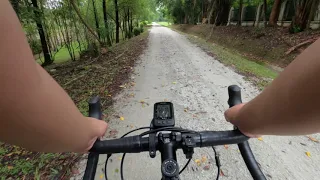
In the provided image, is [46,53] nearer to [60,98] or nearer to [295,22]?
[60,98]

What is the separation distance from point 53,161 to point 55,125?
2.23m

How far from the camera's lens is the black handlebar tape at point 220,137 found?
0.89m

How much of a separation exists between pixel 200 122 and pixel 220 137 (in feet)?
7.70

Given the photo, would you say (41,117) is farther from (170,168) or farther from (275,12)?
(275,12)

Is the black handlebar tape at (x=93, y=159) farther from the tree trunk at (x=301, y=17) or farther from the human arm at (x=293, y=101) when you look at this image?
the tree trunk at (x=301, y=17)

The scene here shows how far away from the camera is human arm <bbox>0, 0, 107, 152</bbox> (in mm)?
386

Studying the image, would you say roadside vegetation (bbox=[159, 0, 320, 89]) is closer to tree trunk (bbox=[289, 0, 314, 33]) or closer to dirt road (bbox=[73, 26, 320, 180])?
tree trunk (bbox=[289, 0, 314, 33])

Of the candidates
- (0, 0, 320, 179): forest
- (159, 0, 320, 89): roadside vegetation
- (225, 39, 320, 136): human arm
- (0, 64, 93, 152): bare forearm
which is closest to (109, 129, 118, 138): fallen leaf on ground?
(0, 0, 320, 179): forest

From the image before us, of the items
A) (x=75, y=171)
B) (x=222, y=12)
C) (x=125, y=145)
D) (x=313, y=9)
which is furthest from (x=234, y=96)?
(x=222, y=12)

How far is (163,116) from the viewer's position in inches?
39.2

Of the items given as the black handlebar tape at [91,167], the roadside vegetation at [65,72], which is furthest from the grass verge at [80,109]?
the black handlebar tape at [91,167]

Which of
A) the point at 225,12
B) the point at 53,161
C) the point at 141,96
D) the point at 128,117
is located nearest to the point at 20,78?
the point at 53,161

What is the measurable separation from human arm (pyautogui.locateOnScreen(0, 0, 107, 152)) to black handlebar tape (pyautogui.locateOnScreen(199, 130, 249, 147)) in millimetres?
582

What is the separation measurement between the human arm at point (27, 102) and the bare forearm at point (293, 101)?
611 mm
